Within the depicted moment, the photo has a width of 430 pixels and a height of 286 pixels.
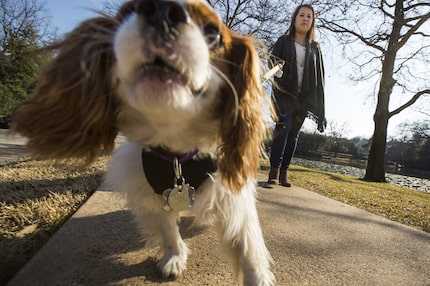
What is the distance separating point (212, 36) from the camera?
1.40 metres

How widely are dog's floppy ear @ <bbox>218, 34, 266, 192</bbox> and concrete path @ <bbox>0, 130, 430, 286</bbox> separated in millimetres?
593

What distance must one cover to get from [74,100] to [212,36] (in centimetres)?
77

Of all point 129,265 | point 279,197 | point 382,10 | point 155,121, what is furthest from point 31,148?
point 382,10

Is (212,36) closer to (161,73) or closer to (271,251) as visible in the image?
(161,73)

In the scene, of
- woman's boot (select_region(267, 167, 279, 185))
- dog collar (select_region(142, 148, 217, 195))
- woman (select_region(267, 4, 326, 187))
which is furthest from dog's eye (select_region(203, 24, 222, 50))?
woman's boot (select_region(267, 167, 279, 185))

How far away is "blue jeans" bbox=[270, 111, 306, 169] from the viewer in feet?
13.4

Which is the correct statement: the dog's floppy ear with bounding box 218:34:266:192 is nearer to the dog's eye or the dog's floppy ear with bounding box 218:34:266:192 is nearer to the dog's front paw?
the dog's eye

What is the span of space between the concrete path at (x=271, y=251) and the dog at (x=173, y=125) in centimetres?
17

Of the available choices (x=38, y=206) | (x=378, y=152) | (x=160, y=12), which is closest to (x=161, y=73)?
(x=160, y=12)

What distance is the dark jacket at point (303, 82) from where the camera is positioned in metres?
3.93

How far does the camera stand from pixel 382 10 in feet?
43.9

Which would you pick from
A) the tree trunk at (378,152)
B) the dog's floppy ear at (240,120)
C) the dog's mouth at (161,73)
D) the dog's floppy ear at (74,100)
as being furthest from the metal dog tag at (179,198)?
the tree trunk at (378,152)

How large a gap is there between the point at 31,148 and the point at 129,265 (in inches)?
33.6

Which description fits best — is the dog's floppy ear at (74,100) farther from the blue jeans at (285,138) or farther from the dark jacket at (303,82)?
the blue jeans at (285,138)
